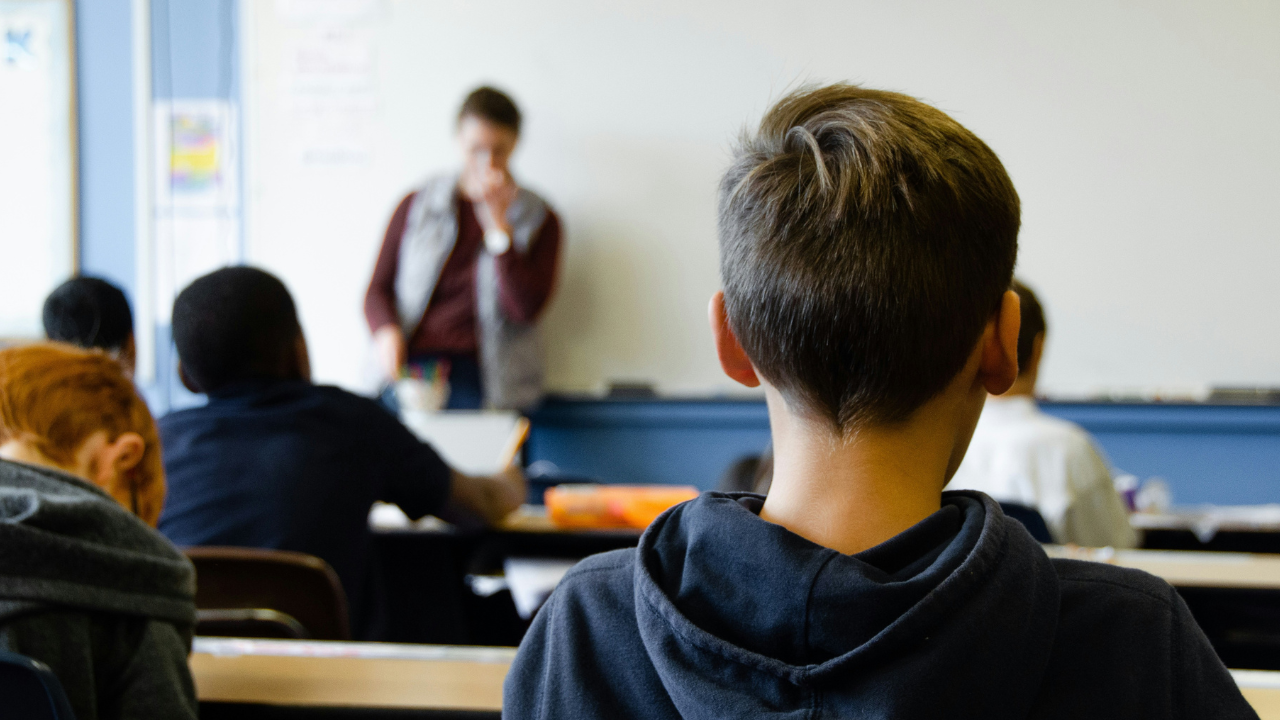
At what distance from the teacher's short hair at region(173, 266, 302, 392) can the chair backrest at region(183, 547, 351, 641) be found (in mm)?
385

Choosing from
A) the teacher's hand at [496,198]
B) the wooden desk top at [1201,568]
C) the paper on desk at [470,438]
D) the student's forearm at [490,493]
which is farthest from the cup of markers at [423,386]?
the wooden desk top at [1201,568]

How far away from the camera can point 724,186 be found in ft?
2.06

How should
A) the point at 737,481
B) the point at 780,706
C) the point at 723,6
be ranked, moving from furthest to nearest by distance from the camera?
1. the point at 723,6
2. the point at 737,481
3. the point at 780,706

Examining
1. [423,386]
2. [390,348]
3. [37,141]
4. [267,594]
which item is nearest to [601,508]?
[267,594]

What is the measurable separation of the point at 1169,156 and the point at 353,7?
3.05 meters

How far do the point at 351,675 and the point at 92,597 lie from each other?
24cm

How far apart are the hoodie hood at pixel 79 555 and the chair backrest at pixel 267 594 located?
30 centimetres

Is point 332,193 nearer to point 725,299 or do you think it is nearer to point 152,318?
point 152,318

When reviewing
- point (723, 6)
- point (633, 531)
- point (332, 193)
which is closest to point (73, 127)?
point (332, 193)

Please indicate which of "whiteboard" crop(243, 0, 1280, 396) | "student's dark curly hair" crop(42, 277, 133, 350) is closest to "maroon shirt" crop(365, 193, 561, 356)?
"whiteboard" crop(243, 0, 1280, 396)

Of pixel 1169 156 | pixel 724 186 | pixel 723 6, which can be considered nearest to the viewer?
pixel 724 186

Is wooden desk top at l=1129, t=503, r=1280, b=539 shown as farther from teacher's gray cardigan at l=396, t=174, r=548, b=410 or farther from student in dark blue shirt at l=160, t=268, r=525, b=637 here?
teacher's gray cardigan at l=396, t=174, r=548, b=410

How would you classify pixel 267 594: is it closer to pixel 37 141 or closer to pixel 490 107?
pixel 490 107

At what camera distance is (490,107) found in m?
3.25
